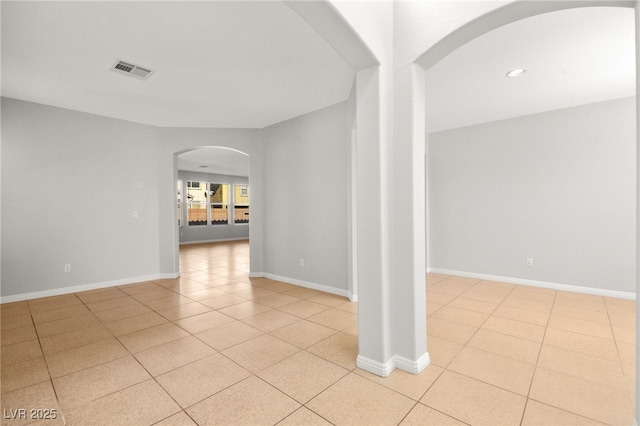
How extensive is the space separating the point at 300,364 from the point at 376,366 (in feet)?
2.03

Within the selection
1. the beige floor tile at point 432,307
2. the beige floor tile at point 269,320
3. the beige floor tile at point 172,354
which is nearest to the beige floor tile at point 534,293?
the beige floor tile at point 432,307

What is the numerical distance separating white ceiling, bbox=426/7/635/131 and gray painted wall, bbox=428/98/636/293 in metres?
0.38

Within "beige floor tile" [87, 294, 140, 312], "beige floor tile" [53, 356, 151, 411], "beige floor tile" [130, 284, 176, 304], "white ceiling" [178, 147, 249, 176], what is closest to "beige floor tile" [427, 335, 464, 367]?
"beige floor tile" [53, 356, 151, 411]

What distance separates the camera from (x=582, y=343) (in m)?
2.69

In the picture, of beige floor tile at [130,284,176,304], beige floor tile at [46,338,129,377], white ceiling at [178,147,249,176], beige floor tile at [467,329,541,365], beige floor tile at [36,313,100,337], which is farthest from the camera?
white ceiling at [178,147,249,176]

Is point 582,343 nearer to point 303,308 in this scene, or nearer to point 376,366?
point 376,366

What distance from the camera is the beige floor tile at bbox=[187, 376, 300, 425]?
173 centimetres

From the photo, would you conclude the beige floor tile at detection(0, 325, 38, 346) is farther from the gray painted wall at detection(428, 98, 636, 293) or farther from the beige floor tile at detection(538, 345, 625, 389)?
the gray painted wall at detection(428, 98, 636, 293)

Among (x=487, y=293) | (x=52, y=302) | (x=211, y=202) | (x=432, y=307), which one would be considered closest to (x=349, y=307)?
(x=432, y=307)

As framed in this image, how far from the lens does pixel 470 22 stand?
1833 millimetres

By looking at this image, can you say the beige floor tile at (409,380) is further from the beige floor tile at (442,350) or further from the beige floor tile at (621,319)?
the beige floor tile at (621,319)

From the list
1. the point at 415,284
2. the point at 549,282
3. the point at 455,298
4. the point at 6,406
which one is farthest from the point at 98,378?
the point at 549,282

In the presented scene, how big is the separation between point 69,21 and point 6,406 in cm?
293

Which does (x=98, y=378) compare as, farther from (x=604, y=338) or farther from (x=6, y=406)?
(x=604, y=338)
